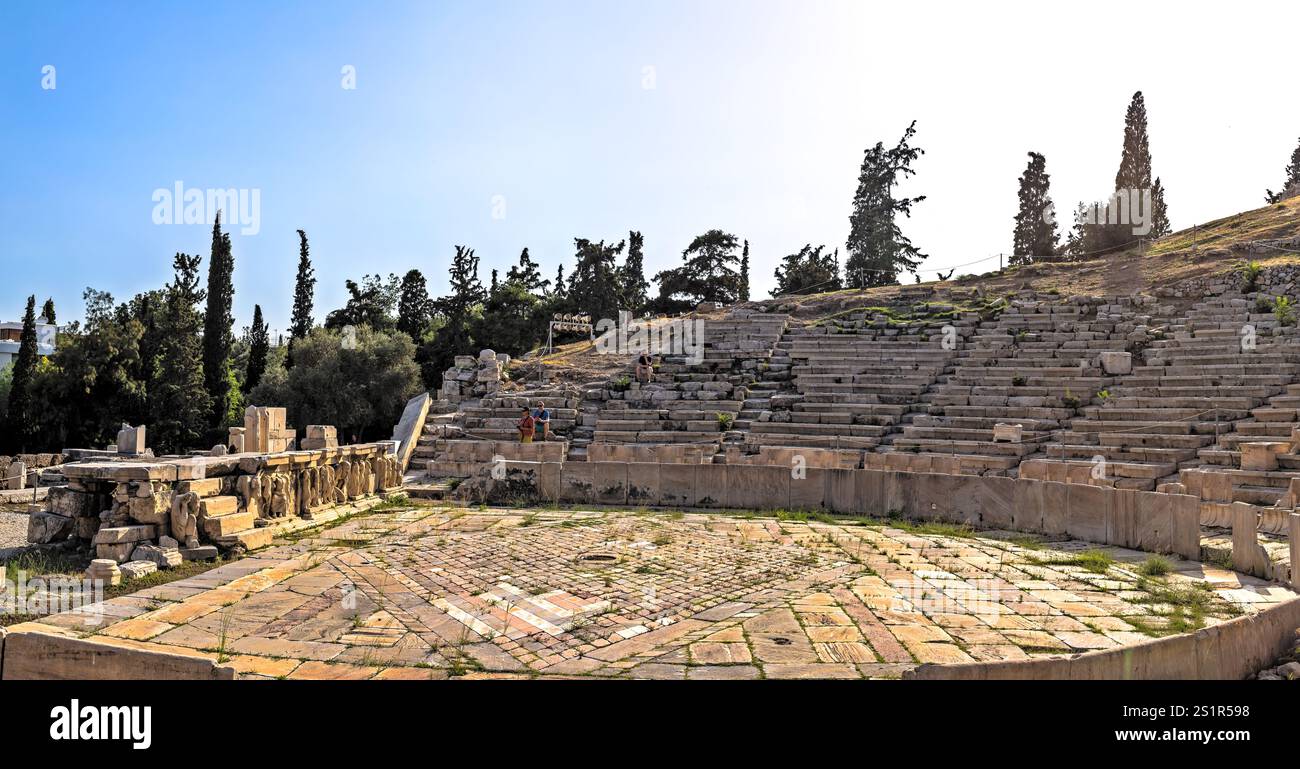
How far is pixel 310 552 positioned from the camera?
27.5 ft

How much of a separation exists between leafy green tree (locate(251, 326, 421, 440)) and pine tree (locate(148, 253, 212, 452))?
220cm

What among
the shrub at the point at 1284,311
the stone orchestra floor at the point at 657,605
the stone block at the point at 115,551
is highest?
the shrub at the point at 1284,311

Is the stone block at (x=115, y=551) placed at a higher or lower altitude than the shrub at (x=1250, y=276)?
lower

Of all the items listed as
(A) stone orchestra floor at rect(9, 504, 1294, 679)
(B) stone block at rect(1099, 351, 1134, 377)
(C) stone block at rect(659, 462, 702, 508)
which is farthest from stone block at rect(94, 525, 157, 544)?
(B) stone block at rect(1099, 351, 1134, 377)

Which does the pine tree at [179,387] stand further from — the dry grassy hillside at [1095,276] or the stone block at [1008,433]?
the stone block at [1008,433]

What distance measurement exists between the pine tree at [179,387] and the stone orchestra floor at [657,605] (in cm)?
2412

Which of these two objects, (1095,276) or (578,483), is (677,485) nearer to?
(578,483)

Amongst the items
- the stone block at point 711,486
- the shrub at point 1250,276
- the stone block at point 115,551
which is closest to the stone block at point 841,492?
the stone block at point 711,486

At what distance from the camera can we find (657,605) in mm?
6176

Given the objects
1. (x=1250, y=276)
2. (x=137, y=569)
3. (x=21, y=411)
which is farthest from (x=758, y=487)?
(x=21, y=411)

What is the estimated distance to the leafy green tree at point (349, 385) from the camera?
92.4ft

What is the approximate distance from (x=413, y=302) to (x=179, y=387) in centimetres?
1480

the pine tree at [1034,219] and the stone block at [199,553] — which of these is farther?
the pine tree at [1034,219]
